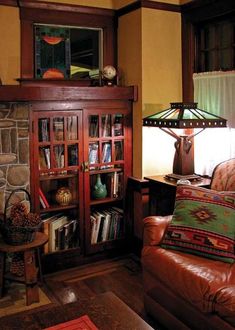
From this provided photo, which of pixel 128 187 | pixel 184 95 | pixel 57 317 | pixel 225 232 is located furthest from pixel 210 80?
pixel 57 317

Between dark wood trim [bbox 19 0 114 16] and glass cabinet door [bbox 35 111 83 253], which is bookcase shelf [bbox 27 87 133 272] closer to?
glass cabinet door [bbox 35 111 83 253]

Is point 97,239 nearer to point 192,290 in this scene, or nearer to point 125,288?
point 125,288

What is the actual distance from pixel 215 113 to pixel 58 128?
4.45 feet

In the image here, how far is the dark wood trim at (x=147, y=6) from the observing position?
365 cm

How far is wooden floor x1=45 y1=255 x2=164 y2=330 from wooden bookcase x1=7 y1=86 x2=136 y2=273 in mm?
128

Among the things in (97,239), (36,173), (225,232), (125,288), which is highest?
(36,173)

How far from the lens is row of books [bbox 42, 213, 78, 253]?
3609mm

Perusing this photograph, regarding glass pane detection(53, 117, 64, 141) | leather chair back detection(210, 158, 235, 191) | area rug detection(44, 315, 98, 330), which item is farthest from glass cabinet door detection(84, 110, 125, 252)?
area rug detection(44, 315, 98, 330)

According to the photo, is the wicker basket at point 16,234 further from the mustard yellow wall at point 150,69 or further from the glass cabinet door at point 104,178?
the mustard yellow wall at point 150,69

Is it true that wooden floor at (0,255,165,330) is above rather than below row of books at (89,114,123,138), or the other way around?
below

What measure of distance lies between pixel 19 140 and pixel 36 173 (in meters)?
0.31

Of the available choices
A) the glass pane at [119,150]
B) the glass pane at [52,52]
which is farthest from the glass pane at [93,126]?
the glass pane at [52,52]

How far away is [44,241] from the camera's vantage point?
3.14 metres

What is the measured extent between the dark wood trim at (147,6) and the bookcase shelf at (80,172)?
2.64 feet
